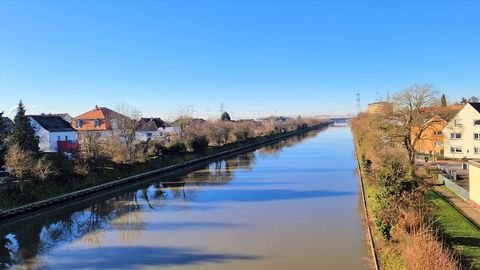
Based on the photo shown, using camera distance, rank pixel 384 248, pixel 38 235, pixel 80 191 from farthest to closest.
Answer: pixel 80 191, pixel 38 235, pixel 384 248

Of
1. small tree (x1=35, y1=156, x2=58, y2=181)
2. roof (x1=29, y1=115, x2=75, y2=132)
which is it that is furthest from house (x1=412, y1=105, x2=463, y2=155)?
roof (x1=29, y1=115, x2=75, y2=132)

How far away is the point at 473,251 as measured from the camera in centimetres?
991

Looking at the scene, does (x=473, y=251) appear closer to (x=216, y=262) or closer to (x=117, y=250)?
(x=216, y=262)

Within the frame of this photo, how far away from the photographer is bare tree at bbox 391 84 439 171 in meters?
27.2

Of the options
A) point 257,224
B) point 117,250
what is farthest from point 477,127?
point 117,250

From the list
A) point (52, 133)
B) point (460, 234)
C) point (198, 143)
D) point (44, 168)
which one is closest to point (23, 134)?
point (44, 168)

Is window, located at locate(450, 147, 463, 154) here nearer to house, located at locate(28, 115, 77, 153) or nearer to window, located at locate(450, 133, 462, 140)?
window, located at locate(450, 133, 462, 140)

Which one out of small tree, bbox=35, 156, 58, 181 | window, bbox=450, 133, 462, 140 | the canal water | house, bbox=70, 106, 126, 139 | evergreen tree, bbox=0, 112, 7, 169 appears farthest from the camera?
house, bbox=70, 106, 126, 139

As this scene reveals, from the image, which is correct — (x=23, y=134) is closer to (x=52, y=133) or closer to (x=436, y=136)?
(x=52, y=133)

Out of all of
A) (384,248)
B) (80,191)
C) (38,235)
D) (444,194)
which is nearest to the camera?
(384,248)

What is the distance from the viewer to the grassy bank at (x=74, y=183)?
19234 mm

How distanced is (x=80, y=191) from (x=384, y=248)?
17869 millimetres

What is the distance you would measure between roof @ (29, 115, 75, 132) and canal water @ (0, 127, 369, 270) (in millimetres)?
15188

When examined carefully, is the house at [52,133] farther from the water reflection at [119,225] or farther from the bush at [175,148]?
the water reflection at [119,225]
